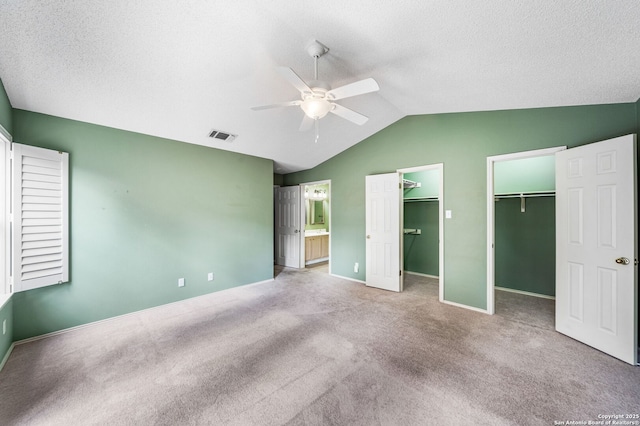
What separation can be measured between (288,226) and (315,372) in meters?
4.10

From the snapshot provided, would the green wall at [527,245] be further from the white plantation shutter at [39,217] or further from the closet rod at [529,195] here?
the white plantation shutter at [39,217]

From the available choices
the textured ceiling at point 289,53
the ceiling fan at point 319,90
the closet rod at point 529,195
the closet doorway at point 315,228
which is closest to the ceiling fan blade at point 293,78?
the ceiling fan at point 319,90

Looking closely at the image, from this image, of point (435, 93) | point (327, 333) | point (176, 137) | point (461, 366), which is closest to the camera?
point (461, 366)

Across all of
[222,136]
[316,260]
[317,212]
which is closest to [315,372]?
[222,136]

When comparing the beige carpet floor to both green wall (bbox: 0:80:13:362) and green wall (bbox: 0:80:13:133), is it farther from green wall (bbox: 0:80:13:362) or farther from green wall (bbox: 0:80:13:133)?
green wall (bbox: 0:80:13:133)

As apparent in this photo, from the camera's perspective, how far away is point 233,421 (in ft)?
5.08

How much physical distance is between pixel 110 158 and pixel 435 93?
4.12 m

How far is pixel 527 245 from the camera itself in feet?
12.9

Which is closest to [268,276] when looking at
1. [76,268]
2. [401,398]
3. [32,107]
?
[76,268]

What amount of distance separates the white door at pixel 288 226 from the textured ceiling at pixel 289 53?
290 cm

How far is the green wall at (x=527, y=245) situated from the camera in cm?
374

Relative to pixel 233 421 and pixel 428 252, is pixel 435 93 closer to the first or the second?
pixel 428 252

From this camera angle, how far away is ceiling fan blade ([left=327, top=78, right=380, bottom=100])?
5.60 ft

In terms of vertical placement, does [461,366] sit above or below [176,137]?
below
